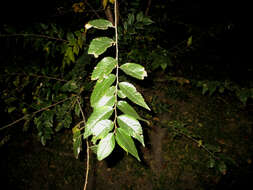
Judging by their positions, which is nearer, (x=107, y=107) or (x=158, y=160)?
(x=107, y=107)

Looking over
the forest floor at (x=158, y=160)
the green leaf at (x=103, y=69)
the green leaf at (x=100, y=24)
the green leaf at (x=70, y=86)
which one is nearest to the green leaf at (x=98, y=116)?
the green leaf at (x=103, y=69)

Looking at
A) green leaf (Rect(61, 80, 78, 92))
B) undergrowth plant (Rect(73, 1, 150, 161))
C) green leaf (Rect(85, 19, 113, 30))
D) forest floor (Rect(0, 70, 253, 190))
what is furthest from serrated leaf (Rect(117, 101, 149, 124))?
forest floor (Rect(0, 70, 253, 190))

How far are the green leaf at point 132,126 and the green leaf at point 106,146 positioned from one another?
59 mm

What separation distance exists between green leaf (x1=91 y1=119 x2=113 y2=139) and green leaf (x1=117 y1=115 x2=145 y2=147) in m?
0.05

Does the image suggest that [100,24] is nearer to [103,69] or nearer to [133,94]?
[103,69]

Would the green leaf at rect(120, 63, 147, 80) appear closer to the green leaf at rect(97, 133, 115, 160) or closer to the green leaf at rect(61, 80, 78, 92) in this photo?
the green leaf at rect(97, 133, 115, 160)

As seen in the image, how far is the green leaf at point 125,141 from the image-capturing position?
49 centimetres

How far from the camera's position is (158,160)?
2193 mm

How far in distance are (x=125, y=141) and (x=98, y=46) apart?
0.34 meters

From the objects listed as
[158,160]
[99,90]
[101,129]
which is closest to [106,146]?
[101,129]

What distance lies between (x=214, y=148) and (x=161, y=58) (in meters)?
1.14

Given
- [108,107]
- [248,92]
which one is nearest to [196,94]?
[248,92]

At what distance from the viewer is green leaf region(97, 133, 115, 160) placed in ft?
1.65

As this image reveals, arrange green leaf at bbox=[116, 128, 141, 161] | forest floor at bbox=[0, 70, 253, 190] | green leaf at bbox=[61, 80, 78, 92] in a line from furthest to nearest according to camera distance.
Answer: forest floor at bbox=[0, 70, 253, 190]
green leaf at bbox=[61, 80, 78, 92]
green leaf at bbox=[116, 128, 141, 161]
